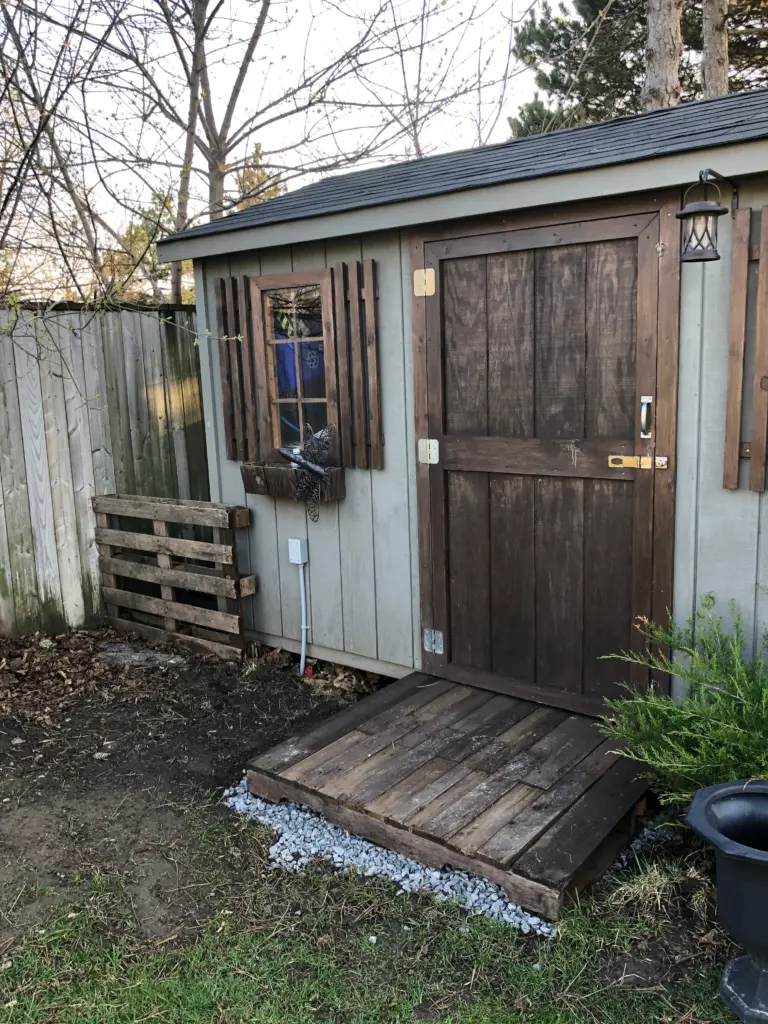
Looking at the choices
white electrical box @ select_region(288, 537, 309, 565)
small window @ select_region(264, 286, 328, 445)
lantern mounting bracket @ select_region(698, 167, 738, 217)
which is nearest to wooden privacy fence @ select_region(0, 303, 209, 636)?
small window @ select_region(264, 286, 328, 445)

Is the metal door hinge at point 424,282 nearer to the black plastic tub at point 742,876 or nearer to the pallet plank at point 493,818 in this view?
the pallet plank at point 493,818

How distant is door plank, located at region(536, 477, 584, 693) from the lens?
128 inches

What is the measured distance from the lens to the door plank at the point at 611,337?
2.97m

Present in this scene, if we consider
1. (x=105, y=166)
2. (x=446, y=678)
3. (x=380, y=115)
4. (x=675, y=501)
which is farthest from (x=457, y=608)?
(x=380, y=115)

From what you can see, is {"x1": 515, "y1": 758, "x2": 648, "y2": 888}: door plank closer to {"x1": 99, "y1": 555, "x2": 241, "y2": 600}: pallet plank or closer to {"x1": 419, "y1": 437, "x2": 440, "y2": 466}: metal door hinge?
{"x1": 419, "y1": 437, "x2": 440, "y2": 466}: metal door hinge

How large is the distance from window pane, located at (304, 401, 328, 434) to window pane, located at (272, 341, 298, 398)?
11 cm

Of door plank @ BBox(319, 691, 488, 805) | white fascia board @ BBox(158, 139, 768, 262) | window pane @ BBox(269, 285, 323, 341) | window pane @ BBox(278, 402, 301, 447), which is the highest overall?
white fascia board @ BBox(158, 139, 768, 262)

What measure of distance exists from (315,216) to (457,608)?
6.27 feet

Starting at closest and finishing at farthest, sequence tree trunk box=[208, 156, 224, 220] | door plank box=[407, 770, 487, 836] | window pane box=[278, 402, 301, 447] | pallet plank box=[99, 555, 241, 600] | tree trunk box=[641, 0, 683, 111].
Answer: door plank box=[407, 770, 487, 836] → window pane box=[278, 402, 301, 447] → pallet plank box=[99, 555, 241, 600] → tree trunk box=[208, 156, 224, 220] → tree trunk box=[641, 0, 683, 111]

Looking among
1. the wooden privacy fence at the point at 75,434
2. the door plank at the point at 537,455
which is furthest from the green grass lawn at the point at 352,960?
the wooden privacy fence at the point at 75,434

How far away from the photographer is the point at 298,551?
4.29 meters

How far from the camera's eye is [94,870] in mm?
2648

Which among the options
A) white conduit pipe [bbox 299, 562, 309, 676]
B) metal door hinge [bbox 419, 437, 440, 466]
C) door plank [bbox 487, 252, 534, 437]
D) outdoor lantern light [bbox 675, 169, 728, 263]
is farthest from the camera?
white conduit pipe [bbox 299, 562, 309, 676]

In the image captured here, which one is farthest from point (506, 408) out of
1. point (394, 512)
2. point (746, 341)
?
point (746, 341)
